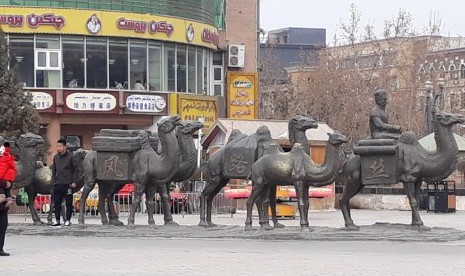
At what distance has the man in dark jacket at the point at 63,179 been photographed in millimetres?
27141

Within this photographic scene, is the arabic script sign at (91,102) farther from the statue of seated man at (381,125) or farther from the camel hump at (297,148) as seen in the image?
the camel hump at (297,148)

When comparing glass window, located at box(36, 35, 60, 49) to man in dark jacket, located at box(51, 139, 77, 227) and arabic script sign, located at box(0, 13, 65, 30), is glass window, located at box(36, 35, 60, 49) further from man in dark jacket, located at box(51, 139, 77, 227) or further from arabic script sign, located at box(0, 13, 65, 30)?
man in dark jacket, located at box(51, 139, 77, 227)

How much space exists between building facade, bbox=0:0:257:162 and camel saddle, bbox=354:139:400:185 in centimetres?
2831

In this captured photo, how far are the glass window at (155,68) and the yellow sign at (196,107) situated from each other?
0.90m

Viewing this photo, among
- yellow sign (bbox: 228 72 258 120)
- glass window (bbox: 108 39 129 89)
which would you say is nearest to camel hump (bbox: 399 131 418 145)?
glass window (bbox: 108 39 129 89)

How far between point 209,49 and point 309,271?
41.5 meters

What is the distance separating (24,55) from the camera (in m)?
51.1

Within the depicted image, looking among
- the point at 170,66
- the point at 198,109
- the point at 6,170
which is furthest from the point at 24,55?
the point at 6,170

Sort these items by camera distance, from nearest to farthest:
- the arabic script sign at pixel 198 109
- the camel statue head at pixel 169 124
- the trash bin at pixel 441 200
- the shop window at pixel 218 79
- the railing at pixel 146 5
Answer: the camel statue head at pixel 169 124 → the trash bin at pixel 441 200 → the railing at pixel 146 5 → the arabic script sign at pixel 198 109 → the shop window at pixel 218 79

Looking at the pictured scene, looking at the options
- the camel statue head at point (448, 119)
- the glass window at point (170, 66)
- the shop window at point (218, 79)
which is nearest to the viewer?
the camel statue head at point (448, 119)

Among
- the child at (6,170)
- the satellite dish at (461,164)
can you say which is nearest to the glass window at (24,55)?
the satellite dish at (461,164)

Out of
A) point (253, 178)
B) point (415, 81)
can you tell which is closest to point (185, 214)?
point (253, 178)

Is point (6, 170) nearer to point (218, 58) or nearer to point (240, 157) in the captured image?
point (240, 157)

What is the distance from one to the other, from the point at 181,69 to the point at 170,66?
78 cm
